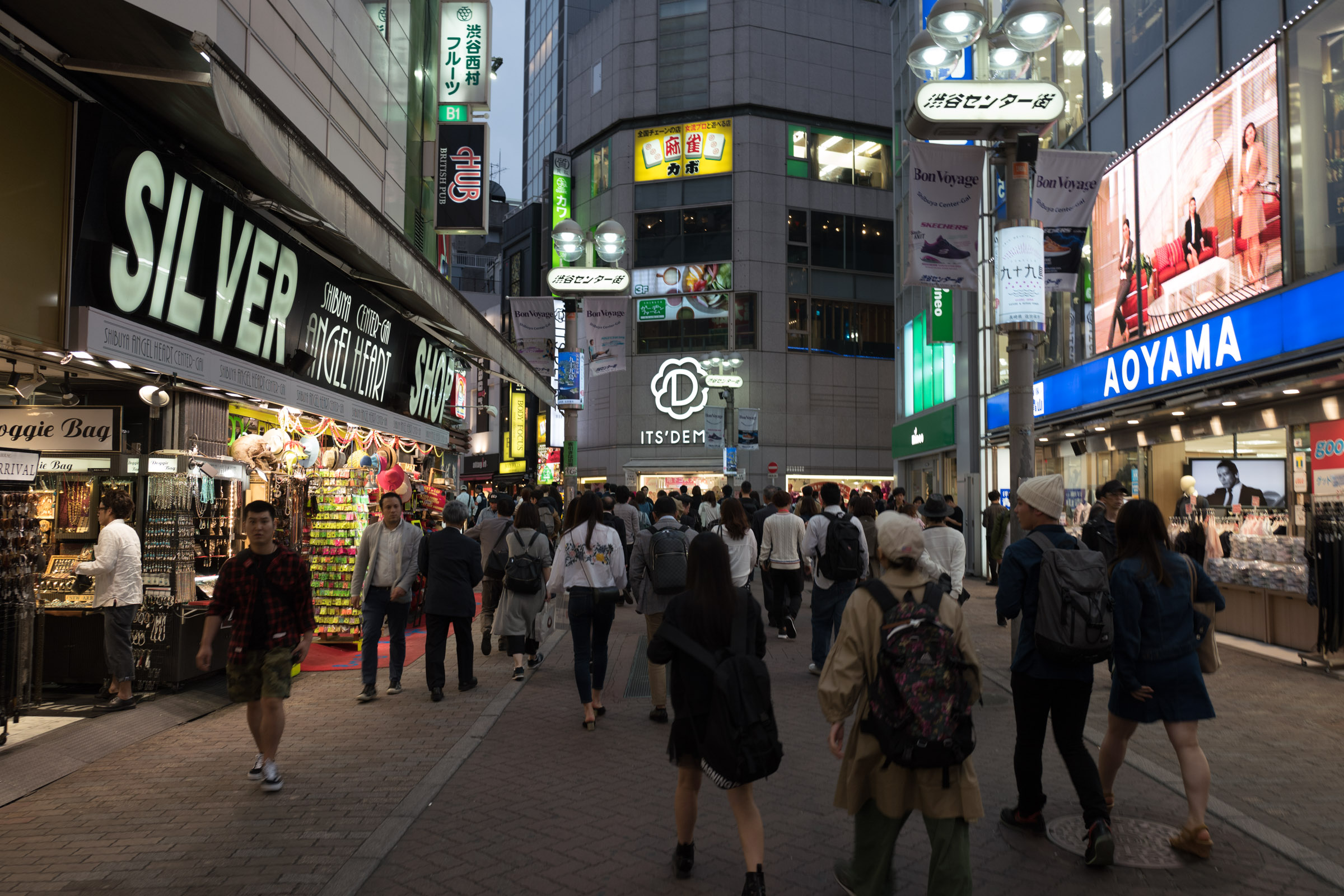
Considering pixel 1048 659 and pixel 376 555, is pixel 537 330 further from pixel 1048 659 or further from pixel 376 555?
pixel 1048 659

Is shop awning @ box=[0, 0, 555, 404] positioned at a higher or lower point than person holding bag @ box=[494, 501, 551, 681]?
higher

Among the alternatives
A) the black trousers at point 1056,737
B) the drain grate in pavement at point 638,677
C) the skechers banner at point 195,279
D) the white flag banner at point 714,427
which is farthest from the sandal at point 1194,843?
the white flag banner at point 714,427

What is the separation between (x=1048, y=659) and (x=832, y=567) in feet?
15.8

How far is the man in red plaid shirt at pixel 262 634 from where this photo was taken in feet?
19.8

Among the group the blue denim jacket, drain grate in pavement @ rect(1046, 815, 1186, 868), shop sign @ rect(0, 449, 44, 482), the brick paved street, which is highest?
shop sign @ rect(0, 449, 44, 482)

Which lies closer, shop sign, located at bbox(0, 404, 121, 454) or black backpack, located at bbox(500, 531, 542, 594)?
shop sign, located at bbox(0, 404, 121, 454)

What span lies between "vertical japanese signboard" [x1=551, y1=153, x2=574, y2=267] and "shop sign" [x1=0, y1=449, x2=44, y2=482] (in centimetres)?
4035

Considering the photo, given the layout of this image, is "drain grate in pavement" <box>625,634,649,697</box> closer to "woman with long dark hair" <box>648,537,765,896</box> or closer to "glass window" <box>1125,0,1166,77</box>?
"woman with long dark hair" <box>648,537,765,896</box>

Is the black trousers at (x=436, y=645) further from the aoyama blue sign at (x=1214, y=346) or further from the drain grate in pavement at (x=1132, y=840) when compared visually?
the aoyama blue sign at (x=1214, y=346)

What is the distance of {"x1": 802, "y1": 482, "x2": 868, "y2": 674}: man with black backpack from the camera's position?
31.5 ft

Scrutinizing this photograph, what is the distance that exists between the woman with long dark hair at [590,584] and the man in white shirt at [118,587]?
360 cm

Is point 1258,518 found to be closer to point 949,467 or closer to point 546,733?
point 546,733

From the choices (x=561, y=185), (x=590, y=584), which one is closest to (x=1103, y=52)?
(x=590, y=584)

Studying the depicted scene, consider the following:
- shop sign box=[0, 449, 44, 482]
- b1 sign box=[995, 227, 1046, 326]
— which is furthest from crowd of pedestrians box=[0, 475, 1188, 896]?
b1 sign box=[995, 227, 1046, 326]
